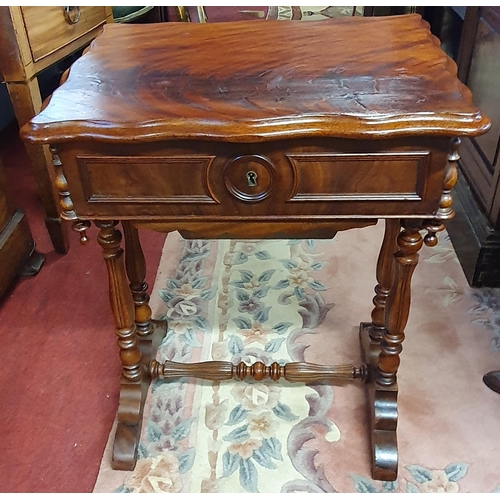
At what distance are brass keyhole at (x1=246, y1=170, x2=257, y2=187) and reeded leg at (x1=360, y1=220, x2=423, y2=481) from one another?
0.81ft

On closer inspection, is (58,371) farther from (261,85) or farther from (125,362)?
(261,85)

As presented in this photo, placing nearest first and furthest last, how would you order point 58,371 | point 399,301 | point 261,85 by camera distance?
point 261,85, point 399,301, point 58,371

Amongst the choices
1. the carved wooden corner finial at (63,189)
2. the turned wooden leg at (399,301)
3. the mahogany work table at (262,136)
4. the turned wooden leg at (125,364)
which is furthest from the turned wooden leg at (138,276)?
the turned wooden leg at (399,301)

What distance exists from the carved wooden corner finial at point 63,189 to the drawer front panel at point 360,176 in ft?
1.04

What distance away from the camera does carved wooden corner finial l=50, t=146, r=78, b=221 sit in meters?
0.79

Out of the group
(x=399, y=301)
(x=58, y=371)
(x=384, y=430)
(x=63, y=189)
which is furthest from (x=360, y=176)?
(x=58, y=371)

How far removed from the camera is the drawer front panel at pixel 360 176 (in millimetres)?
759

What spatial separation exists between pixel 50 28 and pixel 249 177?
2.89ft

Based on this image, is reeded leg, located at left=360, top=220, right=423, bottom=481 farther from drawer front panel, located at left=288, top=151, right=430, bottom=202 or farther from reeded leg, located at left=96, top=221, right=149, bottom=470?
reeded leg, located at left=96, top=221, right=149, bottom=470

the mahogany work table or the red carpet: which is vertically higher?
the mahogany work table

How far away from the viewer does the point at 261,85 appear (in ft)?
2.71

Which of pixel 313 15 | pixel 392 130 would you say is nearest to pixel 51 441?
pixel 392 130

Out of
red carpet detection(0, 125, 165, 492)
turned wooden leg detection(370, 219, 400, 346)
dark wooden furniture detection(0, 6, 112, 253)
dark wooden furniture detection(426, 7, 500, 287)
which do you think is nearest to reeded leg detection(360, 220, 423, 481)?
turned wooden leg detection(370, 219, 400, 346)

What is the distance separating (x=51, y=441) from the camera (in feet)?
3.71
